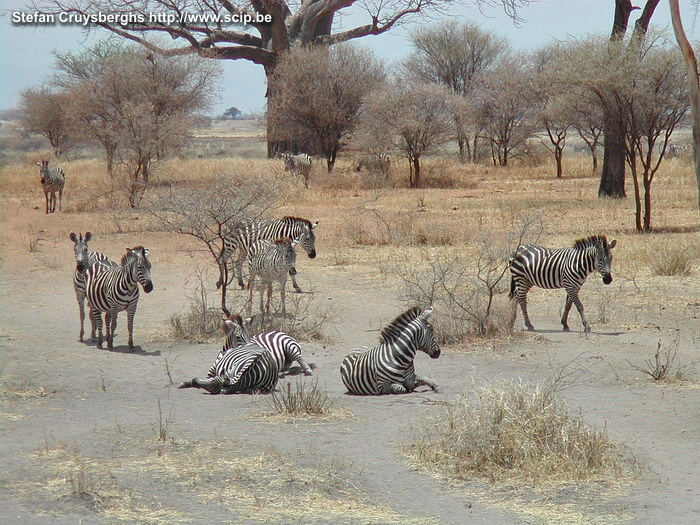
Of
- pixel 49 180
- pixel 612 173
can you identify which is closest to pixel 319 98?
pixel 612 173

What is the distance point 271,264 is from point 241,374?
11.3 ft

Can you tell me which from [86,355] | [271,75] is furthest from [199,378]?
[271,75]

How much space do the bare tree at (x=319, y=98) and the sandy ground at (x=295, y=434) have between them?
25.0 m

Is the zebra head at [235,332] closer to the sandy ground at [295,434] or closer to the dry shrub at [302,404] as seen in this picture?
the sandy ground at [295,434]

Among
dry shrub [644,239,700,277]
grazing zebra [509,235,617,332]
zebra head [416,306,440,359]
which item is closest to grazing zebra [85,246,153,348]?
zebra head [416,306,440,359]

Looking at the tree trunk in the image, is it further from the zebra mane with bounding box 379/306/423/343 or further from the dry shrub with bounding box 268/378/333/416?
the dry shrub with bounding box 268/378/333/416

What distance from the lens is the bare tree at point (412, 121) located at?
32.1 meters

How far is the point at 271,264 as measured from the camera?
11.9 metres

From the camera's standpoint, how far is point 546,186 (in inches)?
1256

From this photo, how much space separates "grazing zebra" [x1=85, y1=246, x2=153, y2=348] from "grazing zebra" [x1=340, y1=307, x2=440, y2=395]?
282 cm

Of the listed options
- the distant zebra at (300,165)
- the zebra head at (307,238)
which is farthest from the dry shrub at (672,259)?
the distant zebra at (300,165)

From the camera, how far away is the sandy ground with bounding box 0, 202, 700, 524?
568 centimetres

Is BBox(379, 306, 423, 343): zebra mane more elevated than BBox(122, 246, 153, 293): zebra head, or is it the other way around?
BBox(122, 246, 153, 293): zebra head

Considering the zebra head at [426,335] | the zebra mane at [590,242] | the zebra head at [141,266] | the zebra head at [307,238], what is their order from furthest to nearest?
1. the zebra head at [307,238]
2. the zebra mane at [590,242]
3. the zebra head at [141,266]
4. the zebra head at [426,335]
